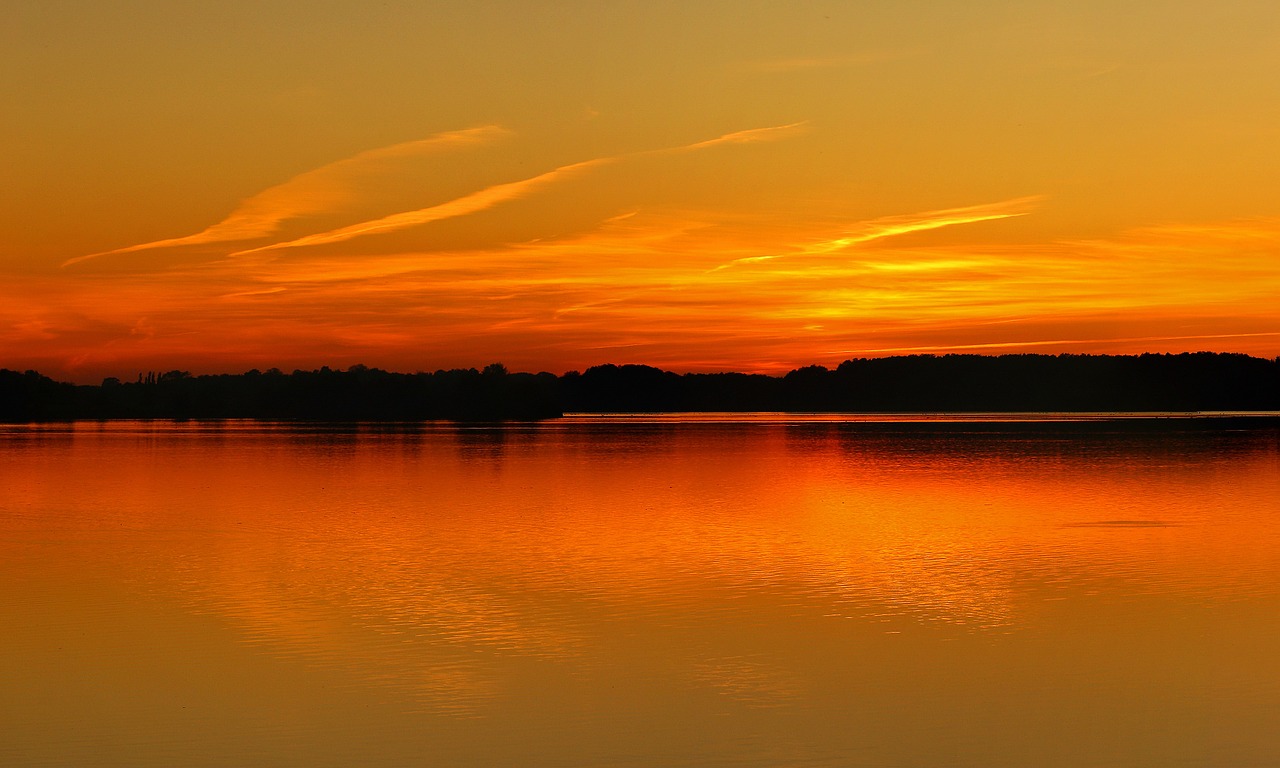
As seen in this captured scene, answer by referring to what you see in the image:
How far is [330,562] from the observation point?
24.5 metres

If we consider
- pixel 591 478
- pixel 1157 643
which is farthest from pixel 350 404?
pixel 1157 643

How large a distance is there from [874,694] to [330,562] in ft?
42.6

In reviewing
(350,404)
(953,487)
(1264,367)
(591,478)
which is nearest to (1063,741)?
(953,487)

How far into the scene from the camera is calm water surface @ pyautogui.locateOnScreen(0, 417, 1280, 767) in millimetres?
12453

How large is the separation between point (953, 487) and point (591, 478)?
12370 mm

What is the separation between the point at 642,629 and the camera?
17.7 meters

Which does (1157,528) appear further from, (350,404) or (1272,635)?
(350,404)

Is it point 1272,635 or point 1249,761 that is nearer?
point 1249,761

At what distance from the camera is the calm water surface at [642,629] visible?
12.5 metres

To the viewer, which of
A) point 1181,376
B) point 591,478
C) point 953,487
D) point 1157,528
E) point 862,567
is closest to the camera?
point 862,567

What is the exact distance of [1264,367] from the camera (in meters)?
181

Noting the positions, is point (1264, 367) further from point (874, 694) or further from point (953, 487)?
point (874, 694)

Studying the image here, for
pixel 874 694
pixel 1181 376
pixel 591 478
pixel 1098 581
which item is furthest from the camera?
pixel 1181 376

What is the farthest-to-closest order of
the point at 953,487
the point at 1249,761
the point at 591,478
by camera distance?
the point at 591,478 → the point at 953,487 → the point at 1249,761
